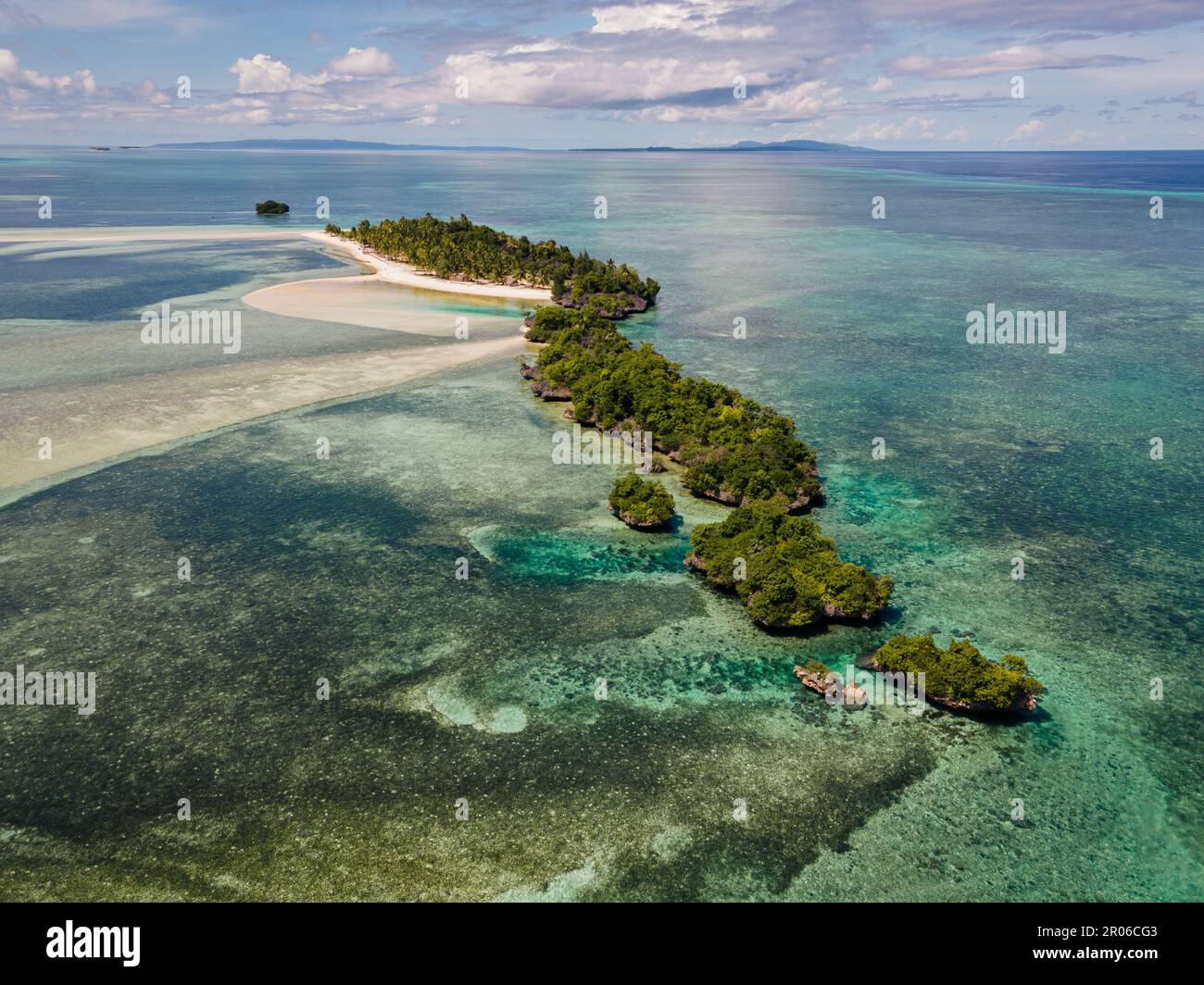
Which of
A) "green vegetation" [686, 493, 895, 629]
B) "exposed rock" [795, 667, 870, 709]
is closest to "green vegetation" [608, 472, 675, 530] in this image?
"green vegetation" [686, 493, 895, 629]

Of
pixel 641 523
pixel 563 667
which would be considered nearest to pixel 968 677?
pixel 563 667

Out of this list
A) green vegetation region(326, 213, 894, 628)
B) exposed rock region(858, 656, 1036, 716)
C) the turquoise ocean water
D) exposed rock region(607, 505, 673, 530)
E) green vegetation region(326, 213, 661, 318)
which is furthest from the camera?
green vegetation region(326, 213, 661, 318)

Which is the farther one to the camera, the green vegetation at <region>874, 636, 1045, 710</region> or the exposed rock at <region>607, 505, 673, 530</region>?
the exposed rock at <region>607, 505, 673, 530</region>

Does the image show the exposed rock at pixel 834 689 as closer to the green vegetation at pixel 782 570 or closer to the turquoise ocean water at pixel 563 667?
the turquoise ocean water at pixel 563 667

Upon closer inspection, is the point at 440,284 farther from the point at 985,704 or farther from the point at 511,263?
the point at 985,704

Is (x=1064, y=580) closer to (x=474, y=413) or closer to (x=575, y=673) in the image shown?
(x=575, y=673)

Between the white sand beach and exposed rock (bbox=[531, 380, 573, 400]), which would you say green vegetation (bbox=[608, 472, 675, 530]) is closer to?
exposed rock (bbox=[531, 380, 573, 400])
